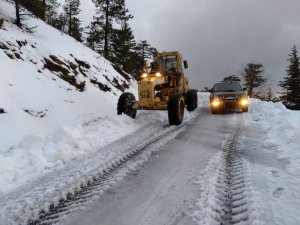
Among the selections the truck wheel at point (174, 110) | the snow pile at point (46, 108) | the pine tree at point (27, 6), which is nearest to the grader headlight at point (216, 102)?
the truck wheel at point (174, 110)

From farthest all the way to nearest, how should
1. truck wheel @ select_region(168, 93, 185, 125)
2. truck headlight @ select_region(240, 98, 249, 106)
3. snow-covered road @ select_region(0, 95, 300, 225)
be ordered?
truck headlight @ select_region(240, 98, 249, 106) → truck wheel @ select_region(168, 93, 185, 125) → snow-covered road @ select_region(0, 95, 300, 225)

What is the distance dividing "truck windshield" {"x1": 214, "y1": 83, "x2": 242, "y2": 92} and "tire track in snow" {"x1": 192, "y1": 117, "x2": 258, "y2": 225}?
10803 mm

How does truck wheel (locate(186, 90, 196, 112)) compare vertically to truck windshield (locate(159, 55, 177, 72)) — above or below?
below

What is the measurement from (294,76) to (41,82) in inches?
1576

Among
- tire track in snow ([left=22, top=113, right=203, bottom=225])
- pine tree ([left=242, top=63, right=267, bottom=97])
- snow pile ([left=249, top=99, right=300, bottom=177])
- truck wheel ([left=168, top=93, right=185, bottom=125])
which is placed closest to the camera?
tire track in snow ([left=22, top=113, right=203, bottom=225])

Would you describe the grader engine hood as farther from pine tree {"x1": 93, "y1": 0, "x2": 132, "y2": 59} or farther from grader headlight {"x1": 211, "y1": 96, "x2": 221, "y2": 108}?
pine tree {"x1": 93, "y1": 0, "x2": 132, "y2": 59}

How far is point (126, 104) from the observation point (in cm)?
1320

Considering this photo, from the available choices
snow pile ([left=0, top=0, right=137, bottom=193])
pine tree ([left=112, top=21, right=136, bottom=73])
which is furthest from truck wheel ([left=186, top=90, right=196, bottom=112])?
pine tree ([left=112, top=21, right=136, bottom=73])

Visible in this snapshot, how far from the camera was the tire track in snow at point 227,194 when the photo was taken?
4.25 meters

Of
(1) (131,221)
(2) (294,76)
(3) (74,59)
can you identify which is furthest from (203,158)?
(2) (294,76)

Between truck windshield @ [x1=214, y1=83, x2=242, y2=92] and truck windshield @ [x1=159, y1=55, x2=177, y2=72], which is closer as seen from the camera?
truck windshield @ [x1=159, y1=55, x2=177, y2=72]

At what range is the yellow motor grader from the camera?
40.8 feet

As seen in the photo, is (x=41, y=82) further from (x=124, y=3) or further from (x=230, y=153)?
(x=124, y=3)

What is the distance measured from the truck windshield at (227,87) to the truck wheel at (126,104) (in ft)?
20.7
